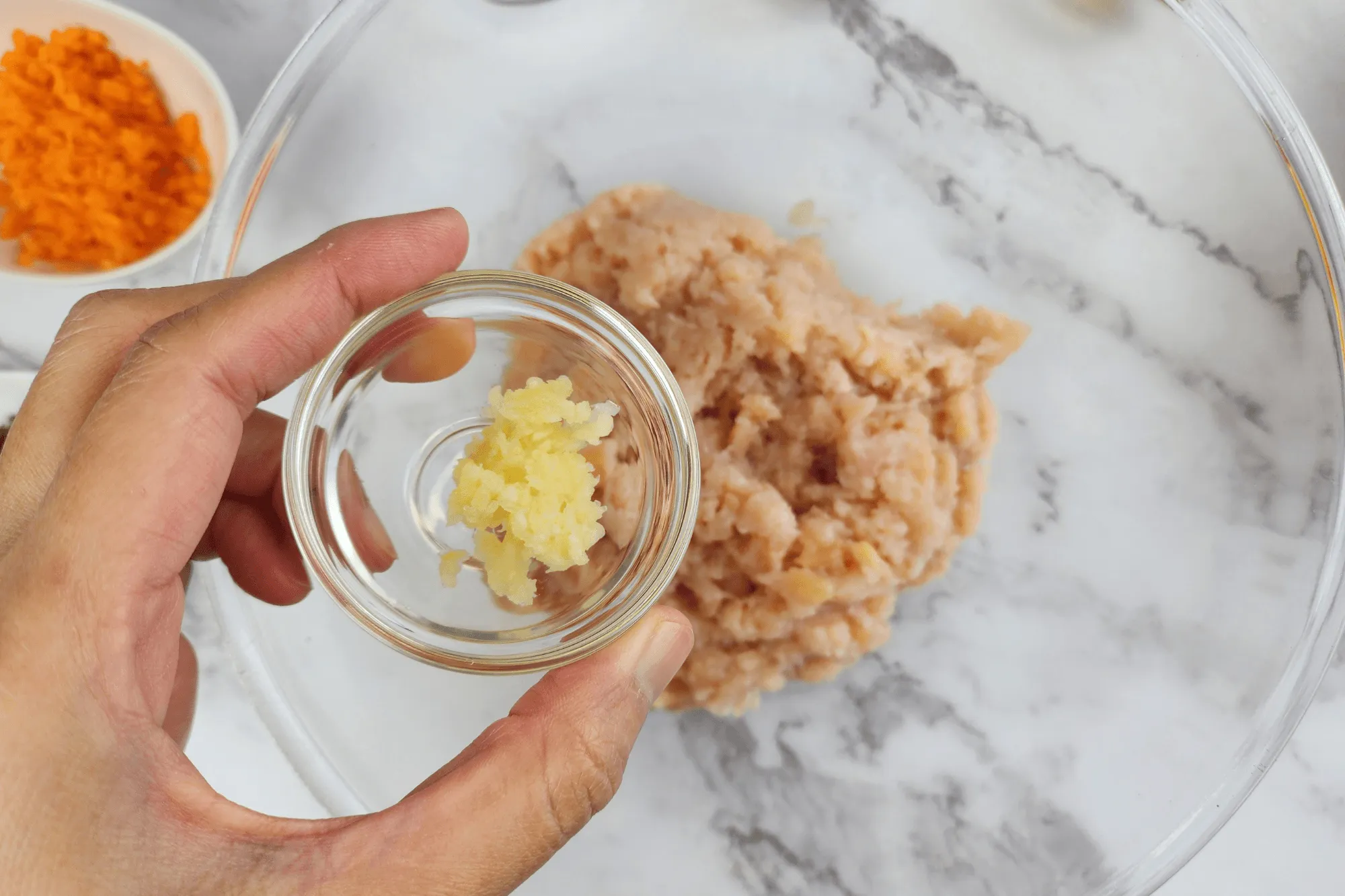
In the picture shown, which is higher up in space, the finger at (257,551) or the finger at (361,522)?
the finger at (361,522)

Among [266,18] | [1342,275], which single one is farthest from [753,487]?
[266,18]

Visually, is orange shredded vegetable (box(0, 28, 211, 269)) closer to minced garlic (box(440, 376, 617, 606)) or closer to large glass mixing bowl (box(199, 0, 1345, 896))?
large glass mixing bowl (box(199, 0, 1345, 896))

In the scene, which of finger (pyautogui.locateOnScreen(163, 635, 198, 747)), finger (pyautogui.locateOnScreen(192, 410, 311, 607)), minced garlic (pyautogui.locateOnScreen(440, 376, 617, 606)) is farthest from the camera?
finger (pyautogui.locateOnScreen(163, 635, 198, 747))

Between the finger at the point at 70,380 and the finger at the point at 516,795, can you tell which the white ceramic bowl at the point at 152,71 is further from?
the finger at the point at 516,795

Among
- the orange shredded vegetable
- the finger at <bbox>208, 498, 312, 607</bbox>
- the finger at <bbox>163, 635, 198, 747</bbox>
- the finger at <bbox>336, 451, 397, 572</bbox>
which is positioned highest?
the finger at <bbox>336, 451, 397, 572</bbox>

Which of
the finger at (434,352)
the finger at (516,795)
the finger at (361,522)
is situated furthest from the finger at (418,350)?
the finger at (516,795)

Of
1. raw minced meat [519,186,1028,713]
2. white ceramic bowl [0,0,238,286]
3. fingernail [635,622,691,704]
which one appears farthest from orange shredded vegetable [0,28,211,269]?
fingernail [635,622,691,704]
